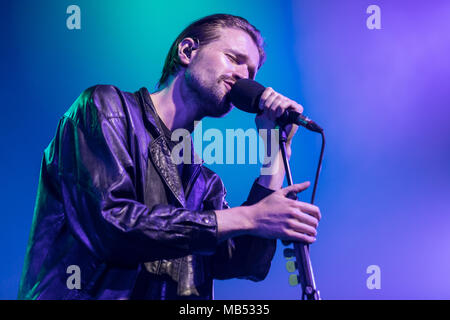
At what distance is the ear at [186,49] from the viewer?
183 cm

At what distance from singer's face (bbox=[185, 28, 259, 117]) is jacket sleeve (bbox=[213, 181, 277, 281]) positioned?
0.35 meters

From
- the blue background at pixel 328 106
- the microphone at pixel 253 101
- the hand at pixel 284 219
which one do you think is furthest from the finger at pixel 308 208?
the blue background at pixel 328 106

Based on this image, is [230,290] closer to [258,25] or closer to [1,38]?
[258,25]

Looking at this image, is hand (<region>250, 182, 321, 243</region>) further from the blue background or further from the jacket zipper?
the blue background

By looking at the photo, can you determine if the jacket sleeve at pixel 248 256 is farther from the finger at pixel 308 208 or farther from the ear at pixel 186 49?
the ear at pixel 186 49

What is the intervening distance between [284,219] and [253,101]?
0.44 m

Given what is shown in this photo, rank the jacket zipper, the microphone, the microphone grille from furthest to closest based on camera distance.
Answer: the jacket zipper < the microphone grille < the microphone

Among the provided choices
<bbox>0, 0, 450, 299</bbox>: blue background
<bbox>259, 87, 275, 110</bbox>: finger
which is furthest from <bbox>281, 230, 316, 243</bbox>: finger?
<bbox>0, 0, 450, 299</bbox>: blue background

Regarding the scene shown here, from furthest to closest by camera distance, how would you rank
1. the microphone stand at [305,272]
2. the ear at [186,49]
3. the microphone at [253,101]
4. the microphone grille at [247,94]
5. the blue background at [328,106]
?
1. the blue background at [328,106]
2. the ear at [186,49]
3. the microphone grille at [247,94]
4. the microphone at [253,101]
5. the microphone stand at [305,272]

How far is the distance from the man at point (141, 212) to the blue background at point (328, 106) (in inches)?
26.2

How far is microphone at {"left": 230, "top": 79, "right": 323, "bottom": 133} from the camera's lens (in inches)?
52.7

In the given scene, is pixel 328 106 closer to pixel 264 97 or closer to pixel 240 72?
pixel 240 72

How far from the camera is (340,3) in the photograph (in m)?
2.48

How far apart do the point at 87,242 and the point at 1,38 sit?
148cm
